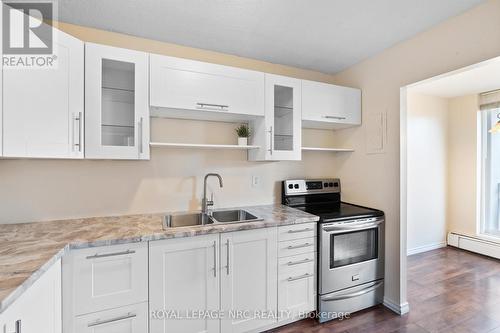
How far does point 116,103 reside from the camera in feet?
6.05

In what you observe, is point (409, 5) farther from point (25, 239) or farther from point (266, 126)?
point (25, 239)

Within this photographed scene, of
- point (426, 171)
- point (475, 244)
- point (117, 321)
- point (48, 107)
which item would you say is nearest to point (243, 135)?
point (48, 107)

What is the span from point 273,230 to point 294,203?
2.52ft

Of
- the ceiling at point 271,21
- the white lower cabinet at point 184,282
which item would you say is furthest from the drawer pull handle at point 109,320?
the ceiling at point 271,21

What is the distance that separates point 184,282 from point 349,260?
1454 mm

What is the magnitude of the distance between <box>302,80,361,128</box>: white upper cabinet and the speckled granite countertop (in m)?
1.02

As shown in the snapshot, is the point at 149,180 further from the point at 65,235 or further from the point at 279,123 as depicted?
the point at 279,123

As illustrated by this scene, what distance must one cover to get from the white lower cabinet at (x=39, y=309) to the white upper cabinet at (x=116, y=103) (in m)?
0.82

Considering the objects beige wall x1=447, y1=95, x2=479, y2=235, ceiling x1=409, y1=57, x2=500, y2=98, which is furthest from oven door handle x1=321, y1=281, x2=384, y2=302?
beige wall x1=447, y1=95, x2=479, y2=235

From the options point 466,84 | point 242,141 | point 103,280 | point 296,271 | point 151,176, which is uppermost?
point 466,84

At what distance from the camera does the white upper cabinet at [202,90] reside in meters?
1.85

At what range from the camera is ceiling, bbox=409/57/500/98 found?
2652mm

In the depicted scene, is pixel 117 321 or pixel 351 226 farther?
pixel 351 226

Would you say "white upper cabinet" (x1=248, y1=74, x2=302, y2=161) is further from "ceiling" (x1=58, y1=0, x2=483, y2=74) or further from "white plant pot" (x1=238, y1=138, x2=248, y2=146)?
"ceiling" (x1=58, y1=0, x2=483, y2=74)
